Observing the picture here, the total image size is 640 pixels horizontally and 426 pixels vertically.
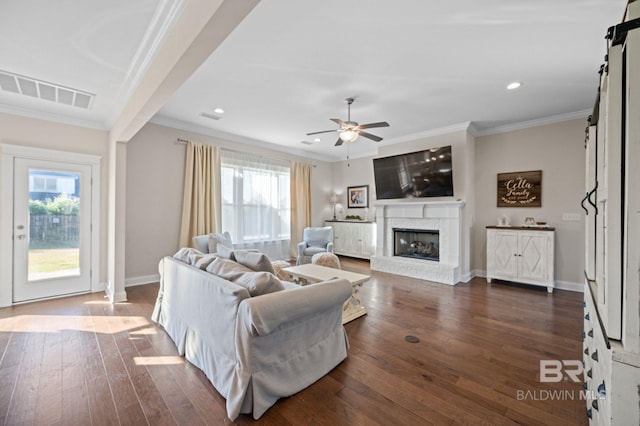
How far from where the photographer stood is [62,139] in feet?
12.5

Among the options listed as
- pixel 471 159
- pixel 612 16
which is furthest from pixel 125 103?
pixel 471 159

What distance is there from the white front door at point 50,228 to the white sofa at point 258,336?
109 inches

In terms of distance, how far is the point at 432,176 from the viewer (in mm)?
4992

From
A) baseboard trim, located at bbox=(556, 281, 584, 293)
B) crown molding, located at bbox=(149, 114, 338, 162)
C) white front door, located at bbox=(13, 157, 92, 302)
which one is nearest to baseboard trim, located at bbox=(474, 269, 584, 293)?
baseboard trim, located at bbox=(556, 281, 584, 293)

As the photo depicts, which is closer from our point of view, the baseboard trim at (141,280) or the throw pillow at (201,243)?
the baseboard trim at (141,280)

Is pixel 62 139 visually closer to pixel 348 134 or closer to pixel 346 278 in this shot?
pixel 348 134

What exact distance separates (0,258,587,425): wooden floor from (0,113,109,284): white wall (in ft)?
4.09

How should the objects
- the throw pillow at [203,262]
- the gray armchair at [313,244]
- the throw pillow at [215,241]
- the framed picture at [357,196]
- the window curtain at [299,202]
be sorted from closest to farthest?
1. the throw pillow at [203,262]
2. the throw pillow at [215,241]
3. the gray armchair at [313,244]
4. the window curtain at [299,202]
5. the framed picture at [357,196]

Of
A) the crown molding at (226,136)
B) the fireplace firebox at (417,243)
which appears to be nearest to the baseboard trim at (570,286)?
the fireplace firebox at (417,243)

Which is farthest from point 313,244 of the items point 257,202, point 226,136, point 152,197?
point 152,197

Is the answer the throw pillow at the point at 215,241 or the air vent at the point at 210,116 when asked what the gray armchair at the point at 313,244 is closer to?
the throw pillow at the point at 215,241

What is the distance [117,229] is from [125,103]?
166 cm

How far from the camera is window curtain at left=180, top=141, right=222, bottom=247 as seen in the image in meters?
4.77

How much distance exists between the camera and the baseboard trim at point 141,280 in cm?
429
